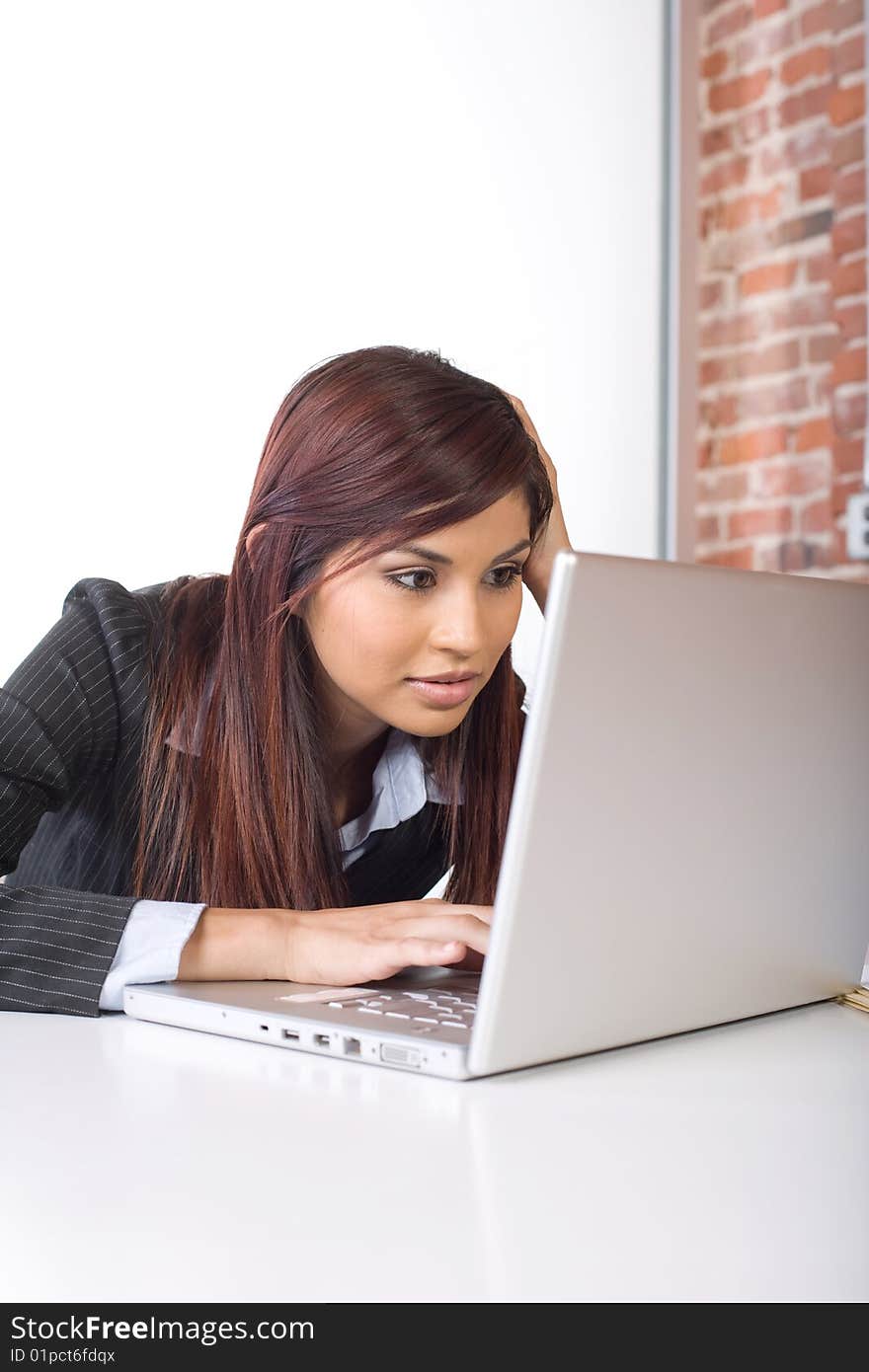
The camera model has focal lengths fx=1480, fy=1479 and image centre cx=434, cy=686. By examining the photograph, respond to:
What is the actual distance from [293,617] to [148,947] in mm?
488

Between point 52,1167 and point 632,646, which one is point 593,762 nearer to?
point 632,646

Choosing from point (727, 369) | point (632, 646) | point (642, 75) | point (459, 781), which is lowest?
point (459, 781)

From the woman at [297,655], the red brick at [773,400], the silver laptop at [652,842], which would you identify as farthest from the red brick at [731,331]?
the silver laptop at [652,842]

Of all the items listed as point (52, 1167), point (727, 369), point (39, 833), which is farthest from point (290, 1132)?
point (727, 369)

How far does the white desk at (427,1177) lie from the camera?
0.55m

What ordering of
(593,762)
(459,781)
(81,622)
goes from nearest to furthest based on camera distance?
(593,762), (81,622), (459,781)

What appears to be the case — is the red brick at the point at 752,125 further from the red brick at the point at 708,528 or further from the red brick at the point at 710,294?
the red brick at the point at 708,528

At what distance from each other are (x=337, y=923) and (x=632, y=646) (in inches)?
15.4

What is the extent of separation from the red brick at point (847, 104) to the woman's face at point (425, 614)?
207 cm

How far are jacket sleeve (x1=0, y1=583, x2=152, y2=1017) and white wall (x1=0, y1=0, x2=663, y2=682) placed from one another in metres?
1.25

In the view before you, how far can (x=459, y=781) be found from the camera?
1585 millimetres

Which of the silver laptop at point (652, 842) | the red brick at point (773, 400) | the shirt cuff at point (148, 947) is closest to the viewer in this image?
the silver laptop at point (652, 842)

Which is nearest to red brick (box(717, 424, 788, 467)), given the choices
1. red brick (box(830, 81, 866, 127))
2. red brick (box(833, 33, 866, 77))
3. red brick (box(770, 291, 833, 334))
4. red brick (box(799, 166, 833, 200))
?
red brick (box(770, 291, 833, 334))

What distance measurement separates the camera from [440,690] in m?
1.39
